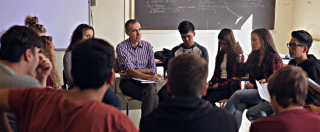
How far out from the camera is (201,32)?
4867 mm

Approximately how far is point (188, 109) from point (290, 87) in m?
0.49

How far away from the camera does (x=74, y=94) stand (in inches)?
41.2

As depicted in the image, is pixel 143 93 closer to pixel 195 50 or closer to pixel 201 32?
pixel 195 50

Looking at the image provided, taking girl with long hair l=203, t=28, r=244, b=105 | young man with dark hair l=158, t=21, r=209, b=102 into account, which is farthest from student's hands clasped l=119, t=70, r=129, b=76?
girl with long hair l=203, t=28, r=244, b=105

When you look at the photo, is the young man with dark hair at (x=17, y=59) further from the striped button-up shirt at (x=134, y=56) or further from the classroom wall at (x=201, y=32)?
the classroom wall at (x=201, y=32)

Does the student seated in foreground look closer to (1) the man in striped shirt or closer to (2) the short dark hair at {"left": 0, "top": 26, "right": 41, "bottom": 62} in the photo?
(2) the short dark hair at {"left": 0, "top": 26, "right": 41, "bottom": 62}

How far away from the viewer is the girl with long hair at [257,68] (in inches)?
101

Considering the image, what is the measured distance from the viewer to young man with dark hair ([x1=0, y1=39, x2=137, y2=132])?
0.96 m

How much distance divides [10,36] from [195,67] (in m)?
0.88

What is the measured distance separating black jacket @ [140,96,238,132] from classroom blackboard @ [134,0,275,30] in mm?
3575

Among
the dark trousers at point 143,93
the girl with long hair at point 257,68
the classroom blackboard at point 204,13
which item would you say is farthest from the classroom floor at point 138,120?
the classroom blackboard at point 204,13

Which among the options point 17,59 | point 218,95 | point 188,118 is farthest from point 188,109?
point 218,95

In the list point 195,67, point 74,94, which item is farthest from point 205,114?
point 74,94

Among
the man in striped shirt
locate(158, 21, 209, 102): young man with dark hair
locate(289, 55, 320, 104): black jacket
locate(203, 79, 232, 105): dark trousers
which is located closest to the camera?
locate(289, 55, 320, 104): black jacket
